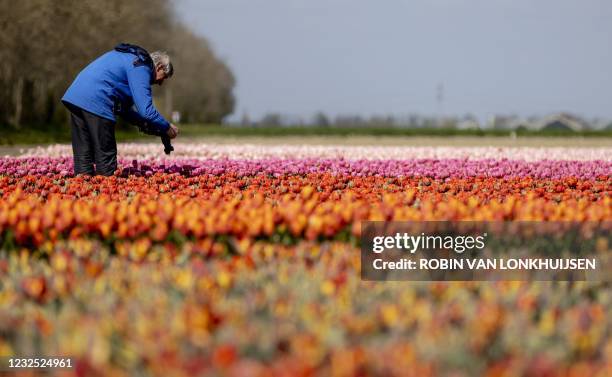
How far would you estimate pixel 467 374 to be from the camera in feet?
10.7

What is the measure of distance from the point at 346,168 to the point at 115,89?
413 cm

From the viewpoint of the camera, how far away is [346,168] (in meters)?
12.6

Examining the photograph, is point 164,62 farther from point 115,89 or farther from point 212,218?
point 212,218

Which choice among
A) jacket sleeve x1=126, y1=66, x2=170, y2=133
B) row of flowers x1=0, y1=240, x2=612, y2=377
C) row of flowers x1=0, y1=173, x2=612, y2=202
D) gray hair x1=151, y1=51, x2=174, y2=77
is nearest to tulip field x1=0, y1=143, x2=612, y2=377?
row of flowers x1=0, y1=240, x2=612, y2=377

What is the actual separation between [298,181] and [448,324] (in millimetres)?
5960

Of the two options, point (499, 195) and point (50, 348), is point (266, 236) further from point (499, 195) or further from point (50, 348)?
point (499, 195)

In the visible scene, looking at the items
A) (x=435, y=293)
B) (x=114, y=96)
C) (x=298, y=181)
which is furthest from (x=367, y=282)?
(x=114, y=96)

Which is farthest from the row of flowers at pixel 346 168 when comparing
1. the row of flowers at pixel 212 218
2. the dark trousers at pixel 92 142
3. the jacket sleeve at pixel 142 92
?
the row of flowers at pixel 212 218

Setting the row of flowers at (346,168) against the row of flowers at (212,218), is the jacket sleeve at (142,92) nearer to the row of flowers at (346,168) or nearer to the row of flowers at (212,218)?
the row of flowers at (346,168)

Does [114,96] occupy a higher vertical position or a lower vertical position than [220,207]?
higher

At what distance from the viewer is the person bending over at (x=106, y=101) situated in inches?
375

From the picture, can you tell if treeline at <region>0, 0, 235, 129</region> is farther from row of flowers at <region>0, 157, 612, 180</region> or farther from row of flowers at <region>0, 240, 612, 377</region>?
row of flowers at <region>0, 240, 612, 377</region>

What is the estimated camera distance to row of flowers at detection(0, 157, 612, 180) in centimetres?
1096

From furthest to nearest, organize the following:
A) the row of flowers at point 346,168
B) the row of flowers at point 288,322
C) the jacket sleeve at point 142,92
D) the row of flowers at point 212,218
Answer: the row of flowers at point 346,168, the jacket sleeve at point 142,92, the row of flowers at point 212,218, the row of flowers at point 288,322
